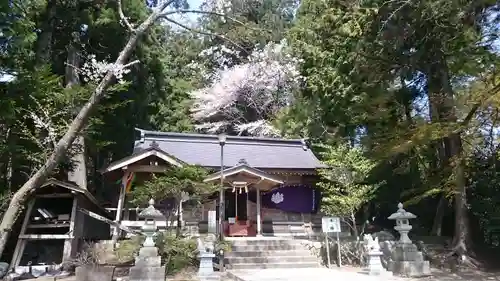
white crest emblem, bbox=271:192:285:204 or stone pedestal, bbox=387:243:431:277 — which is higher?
white crest emblem, bbox=271:192:285:204

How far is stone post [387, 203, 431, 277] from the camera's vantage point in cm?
894

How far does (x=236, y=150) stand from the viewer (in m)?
16.5

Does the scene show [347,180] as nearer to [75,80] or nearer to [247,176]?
[247,176]

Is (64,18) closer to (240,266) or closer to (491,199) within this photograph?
(240,266)

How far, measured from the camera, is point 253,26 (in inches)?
418

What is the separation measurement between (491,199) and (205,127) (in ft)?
54.1

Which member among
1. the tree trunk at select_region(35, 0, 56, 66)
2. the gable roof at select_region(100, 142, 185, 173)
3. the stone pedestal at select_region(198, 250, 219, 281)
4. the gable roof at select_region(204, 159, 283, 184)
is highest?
the tree trunk at select_region(35, 0, 56, 66)

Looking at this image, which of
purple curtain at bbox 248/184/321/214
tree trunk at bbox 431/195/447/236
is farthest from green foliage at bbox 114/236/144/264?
tree trunk at bbox 431/195/447/236

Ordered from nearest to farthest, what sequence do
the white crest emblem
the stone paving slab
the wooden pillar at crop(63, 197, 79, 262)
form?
the stone paving slab
the wooden pillar at crop(63, 197, 79, 262)
the white crest emblem

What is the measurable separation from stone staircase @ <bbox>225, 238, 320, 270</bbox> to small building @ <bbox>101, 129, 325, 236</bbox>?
209 cm

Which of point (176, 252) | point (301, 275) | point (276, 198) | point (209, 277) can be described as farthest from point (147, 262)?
point (276, 198)

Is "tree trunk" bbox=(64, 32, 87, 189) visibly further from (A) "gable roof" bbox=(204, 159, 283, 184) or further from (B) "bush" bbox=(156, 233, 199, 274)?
(B) "bush" bbox=(156, 233, 199, 274)

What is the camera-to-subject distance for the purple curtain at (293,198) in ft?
51.1

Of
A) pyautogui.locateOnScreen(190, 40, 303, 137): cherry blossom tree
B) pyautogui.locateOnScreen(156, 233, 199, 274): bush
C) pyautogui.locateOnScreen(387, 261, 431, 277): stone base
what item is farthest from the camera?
pyautogui.locateOnScreen(190, 40, 303, 137): cherry blossom tree
